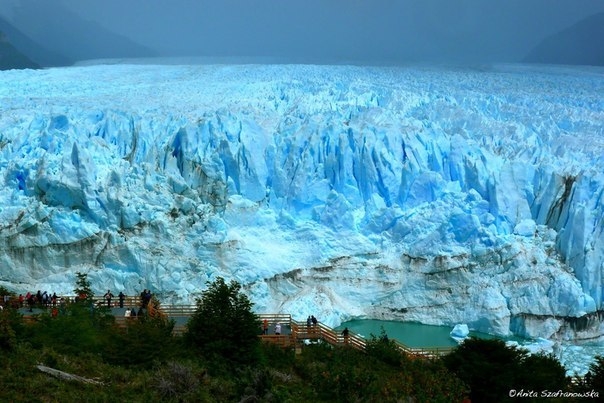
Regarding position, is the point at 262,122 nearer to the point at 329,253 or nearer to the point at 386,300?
the point at 329,253

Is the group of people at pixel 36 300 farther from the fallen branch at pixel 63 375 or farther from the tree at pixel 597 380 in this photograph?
the tree at pixel 597 380

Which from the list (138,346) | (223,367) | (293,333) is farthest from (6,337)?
(293,333)

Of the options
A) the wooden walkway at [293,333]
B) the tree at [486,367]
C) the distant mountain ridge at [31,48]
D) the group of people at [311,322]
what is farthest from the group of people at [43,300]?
the distant mountain ridge at [31,48]

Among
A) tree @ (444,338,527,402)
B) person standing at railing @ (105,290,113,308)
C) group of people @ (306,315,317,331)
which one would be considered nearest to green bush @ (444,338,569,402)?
tree @ (444,338,527,402)

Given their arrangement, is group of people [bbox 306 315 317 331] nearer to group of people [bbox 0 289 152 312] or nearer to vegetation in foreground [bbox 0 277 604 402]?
vegetation in foreground [bbox 0 277 604 402]

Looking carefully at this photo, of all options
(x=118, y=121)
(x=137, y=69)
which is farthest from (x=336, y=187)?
(x=137, y=69)

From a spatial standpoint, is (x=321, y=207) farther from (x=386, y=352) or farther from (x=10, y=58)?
(x=10, y=58)
